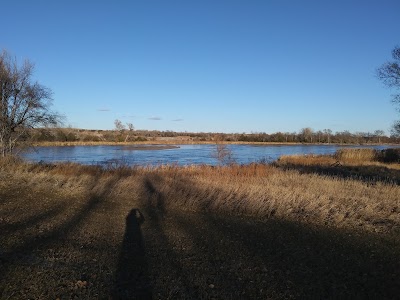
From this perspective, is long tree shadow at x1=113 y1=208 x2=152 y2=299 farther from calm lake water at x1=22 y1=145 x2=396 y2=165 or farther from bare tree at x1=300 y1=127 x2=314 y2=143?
bare tree at x1=300 y1=127 x2=314 y2=143

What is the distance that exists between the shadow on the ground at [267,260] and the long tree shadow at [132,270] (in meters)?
0.16

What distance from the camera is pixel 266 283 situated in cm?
512

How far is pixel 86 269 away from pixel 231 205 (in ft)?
18.1

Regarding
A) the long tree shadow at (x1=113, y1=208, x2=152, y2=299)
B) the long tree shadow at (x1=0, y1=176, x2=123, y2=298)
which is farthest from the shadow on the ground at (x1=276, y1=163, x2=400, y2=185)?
the long tree shadow at (x1=113, y1=208, x2=152, y2=299)

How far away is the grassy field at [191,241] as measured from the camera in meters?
4.93

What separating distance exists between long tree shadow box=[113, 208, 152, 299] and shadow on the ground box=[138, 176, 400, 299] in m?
0.16

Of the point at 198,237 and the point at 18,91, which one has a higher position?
the point at 18,91

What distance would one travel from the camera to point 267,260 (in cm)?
608

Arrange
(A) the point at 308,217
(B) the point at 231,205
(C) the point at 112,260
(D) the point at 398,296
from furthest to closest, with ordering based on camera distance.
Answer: (B) the point at 231,205
(A) the point at 308,217
(C) the point at 112,260
(D) the point at 398,296

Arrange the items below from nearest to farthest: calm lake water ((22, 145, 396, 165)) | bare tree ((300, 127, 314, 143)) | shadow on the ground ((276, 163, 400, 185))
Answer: shadow on the ground ((276, 163, 400, 185)), calm lake water ((22, 145, 396, 165)), bare tree ((300, 127, 314, 143))

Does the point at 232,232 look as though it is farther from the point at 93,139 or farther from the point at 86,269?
the point at 93,139

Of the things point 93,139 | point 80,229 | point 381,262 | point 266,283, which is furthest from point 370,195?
point 93,139

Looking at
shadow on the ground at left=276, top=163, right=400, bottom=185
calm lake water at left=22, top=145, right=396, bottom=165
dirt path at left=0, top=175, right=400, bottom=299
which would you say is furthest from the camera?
calm lake water at left=22, top=145, right=396, bottom=165

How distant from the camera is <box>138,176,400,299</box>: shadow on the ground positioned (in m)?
4.92
